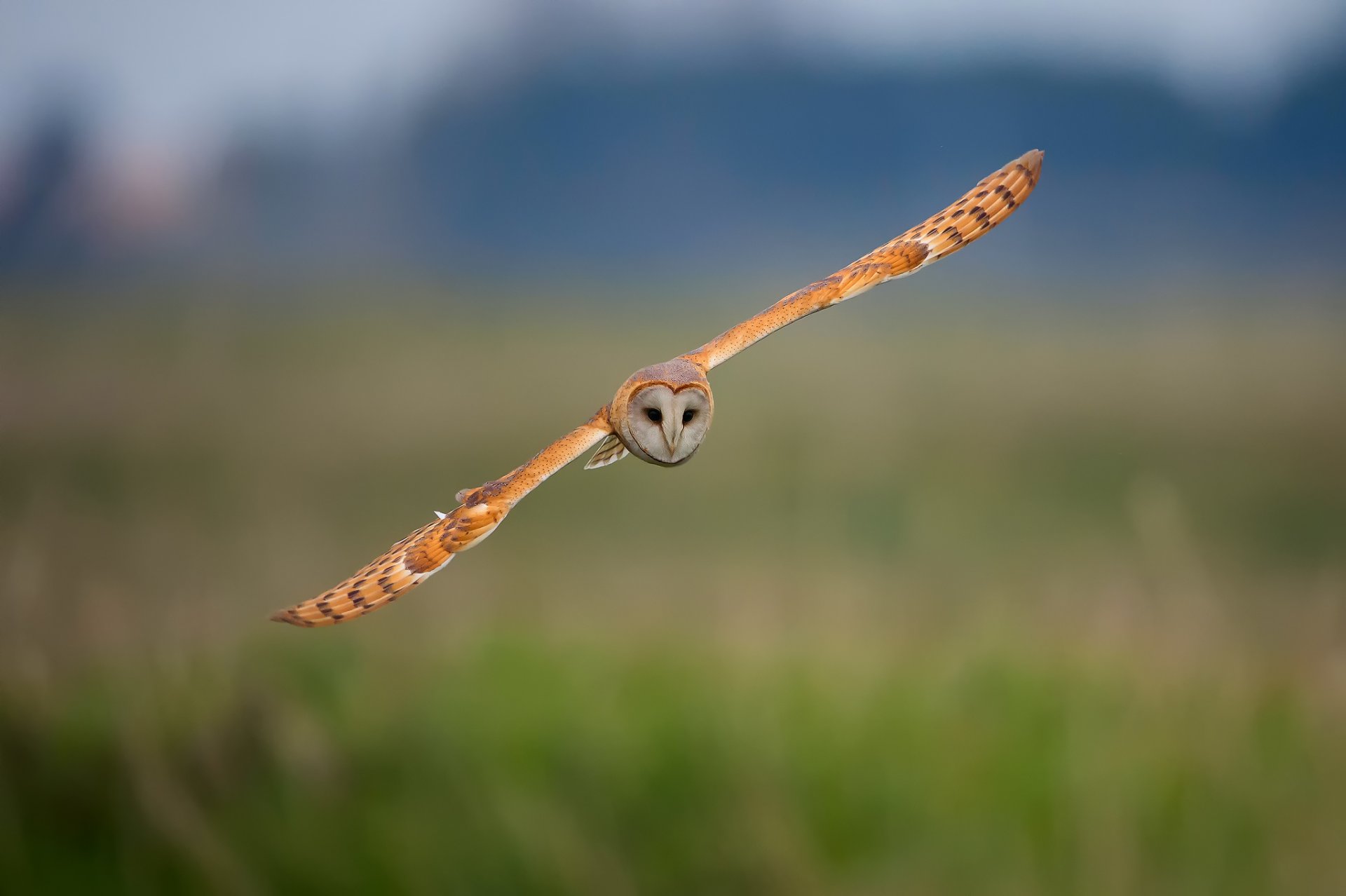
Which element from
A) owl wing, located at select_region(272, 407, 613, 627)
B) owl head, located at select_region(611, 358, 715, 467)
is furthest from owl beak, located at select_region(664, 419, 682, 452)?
owl wing, located at select_region(272, 407, 613, 627)

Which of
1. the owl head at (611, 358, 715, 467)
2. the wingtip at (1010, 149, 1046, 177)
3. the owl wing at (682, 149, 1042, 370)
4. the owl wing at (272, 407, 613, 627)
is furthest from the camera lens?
the wingtip at (1010, 149, 1046, 177)

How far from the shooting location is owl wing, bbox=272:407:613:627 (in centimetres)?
239

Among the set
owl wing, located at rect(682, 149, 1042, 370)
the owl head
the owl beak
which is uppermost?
owl wing, located at rect(682, 149, 1042, 370)

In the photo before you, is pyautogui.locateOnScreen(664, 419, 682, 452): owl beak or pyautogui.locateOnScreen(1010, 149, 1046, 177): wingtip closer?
pyautogui.locateOnScreen(664, 419, 682, 452): owl beak

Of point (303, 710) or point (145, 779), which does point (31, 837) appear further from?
point (303, 710)

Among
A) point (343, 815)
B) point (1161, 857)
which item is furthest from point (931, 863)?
point (343, 815)

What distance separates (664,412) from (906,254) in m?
0.82

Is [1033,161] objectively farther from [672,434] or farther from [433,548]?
[433,548]

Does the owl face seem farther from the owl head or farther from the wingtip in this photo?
the wingtip

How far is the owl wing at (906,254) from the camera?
2.87m

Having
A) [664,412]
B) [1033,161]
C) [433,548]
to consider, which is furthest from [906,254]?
[433,548]

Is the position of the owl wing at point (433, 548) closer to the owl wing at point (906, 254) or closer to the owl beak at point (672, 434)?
the owl beak at point (672, 434)

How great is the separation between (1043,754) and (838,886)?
1.36 m

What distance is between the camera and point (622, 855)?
6820 millimetres
